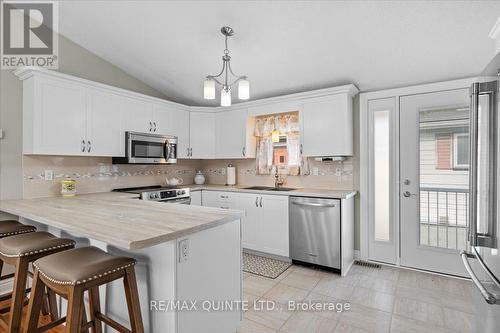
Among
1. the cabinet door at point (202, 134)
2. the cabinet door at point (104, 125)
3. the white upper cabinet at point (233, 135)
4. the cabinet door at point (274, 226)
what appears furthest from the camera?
the cabinet door at point (202, 134)

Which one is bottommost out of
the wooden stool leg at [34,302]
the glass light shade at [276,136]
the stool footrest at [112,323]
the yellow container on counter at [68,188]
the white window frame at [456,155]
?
the stool footrest at [112,323]

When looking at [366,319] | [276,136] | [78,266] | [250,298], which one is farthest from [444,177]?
[78,266]

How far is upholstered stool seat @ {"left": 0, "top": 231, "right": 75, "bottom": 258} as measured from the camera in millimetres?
1678

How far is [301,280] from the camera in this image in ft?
9.55

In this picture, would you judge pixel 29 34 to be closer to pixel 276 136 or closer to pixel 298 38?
pixel 298 38

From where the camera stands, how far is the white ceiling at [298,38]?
2.26 meters

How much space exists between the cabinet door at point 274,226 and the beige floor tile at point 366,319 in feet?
3.95

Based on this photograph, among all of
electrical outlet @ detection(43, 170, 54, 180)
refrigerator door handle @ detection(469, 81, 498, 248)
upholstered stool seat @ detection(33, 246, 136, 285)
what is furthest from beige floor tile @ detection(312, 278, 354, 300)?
electrical outlet @ detection(43, 170, 54, 180)

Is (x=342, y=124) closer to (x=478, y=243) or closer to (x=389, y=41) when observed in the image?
(x=389, y=41)

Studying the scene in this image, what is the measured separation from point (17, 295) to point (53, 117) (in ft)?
6.17

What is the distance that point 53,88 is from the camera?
9.18ft

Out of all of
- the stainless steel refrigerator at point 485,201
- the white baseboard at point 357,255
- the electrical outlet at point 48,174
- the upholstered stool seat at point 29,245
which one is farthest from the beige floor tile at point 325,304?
the electrical outlet at point 48,174

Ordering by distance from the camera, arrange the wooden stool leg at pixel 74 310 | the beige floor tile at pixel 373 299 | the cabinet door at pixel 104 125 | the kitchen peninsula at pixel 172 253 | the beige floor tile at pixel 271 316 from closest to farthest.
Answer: the wooden stool leg at pixel 74 310
the kitchen peninsula at pixel 172 253
the beige floor tile at pixel 271 316
the beige floor tile at pixel 373 299
the cabinet door at pixel 104 125

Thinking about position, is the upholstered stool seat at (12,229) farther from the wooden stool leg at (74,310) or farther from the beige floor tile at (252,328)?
the beige floor tile at (252,328)
